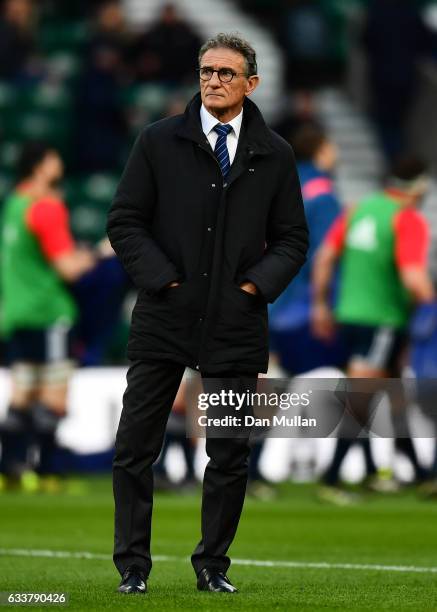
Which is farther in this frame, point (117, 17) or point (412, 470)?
point (117, 17)

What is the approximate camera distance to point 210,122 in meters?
6.20

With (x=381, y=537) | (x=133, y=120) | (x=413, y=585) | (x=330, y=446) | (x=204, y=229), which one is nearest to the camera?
(x=204, y=229)

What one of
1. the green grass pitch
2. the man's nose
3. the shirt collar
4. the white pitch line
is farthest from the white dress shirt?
the white pitch line

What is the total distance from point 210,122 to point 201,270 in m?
0.51

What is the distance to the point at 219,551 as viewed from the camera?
623 centimetres

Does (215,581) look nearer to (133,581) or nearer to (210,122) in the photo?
(133,581)

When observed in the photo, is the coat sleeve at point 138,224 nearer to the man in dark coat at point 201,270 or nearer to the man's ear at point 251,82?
the man in dark coat at point 201,270

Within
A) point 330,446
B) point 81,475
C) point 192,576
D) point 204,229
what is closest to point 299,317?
point 330,446

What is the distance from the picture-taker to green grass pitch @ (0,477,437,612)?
20.0ft

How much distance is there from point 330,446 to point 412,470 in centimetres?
76

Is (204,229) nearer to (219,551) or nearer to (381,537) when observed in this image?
(219,551)

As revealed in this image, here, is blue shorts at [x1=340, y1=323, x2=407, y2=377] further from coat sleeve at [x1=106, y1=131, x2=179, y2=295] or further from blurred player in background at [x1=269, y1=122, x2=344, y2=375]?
coat sleeve at [x1=106, y1=131, x2=179, y2=295]

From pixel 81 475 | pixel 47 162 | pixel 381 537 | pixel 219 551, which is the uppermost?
pixel 47 162

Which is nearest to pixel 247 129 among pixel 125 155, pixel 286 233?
pixel 286 233
